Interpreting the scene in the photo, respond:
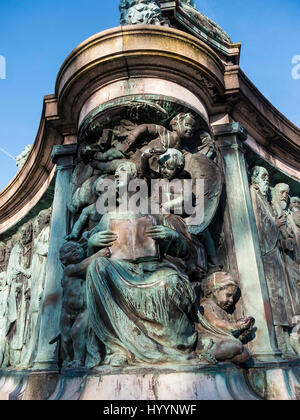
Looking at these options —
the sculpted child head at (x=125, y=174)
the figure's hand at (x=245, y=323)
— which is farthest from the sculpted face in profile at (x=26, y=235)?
the figure's hand at (x=245, y=323)

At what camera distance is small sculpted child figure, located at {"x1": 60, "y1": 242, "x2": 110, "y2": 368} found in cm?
347

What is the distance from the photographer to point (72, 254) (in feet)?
12.4

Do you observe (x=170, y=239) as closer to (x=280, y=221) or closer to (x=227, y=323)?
(x=227, y=323)

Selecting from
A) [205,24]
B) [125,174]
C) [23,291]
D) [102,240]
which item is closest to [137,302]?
[102,240]

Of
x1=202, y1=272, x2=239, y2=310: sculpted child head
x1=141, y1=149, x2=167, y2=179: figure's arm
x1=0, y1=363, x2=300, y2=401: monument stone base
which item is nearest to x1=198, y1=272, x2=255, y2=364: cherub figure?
x1=202, y1=272, x2=239, y2=310: sculpted child head

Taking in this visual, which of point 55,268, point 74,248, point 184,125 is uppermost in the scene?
point 184,125

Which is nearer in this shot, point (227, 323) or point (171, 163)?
point (227, 323)

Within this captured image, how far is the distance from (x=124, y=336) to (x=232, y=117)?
3674 mm

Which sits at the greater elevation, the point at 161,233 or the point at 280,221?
the point at 280,221

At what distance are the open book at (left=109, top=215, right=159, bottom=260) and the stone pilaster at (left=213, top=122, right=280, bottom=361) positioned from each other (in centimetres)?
131

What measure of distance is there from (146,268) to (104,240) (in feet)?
1.70
